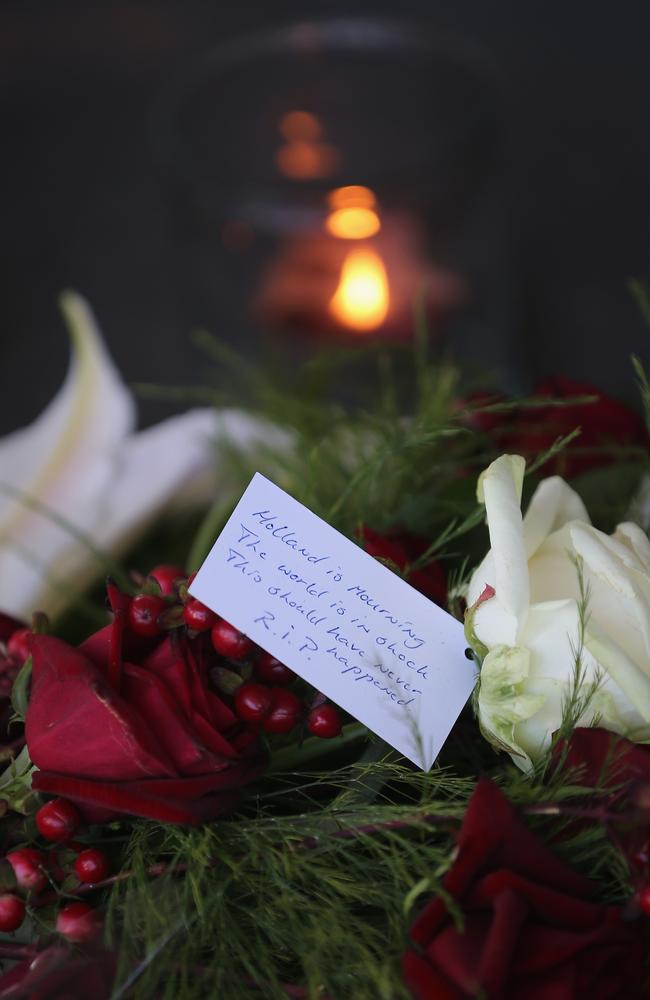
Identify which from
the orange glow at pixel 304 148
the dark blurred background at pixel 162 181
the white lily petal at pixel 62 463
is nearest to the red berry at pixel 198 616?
the white lily petal at pixel 62 463

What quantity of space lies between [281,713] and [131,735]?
0.16 feet

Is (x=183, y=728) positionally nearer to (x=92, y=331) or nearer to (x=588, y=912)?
(x=588, y=912)

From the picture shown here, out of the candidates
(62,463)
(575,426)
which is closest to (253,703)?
(575,426)

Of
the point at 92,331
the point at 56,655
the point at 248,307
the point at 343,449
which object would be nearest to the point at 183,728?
the point at 56,655

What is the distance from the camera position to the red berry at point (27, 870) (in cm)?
30

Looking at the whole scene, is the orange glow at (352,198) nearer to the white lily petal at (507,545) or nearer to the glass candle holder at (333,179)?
the glass candle holder at (333,179)

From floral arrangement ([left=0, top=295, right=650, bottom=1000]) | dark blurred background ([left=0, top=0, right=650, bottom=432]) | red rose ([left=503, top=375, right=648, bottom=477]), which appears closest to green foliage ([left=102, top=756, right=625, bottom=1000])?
floral arrangement ([left=0, top=295, right=650, bottom=1000])

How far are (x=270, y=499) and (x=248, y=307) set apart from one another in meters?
0.67

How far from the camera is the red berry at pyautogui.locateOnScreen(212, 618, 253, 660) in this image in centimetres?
30

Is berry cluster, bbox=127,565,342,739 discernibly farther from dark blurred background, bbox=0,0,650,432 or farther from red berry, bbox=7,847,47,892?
dark blurred background, bbox=0,0,650,432

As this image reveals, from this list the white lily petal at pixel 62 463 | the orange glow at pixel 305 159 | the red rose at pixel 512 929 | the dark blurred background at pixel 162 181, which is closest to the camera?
the red rose at pixel 512 929

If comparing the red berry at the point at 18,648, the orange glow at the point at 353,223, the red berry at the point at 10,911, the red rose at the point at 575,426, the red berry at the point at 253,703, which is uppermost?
the red berry at the point at 253,703

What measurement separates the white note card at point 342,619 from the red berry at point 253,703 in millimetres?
12

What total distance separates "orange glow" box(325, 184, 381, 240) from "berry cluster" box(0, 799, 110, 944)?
632mm
